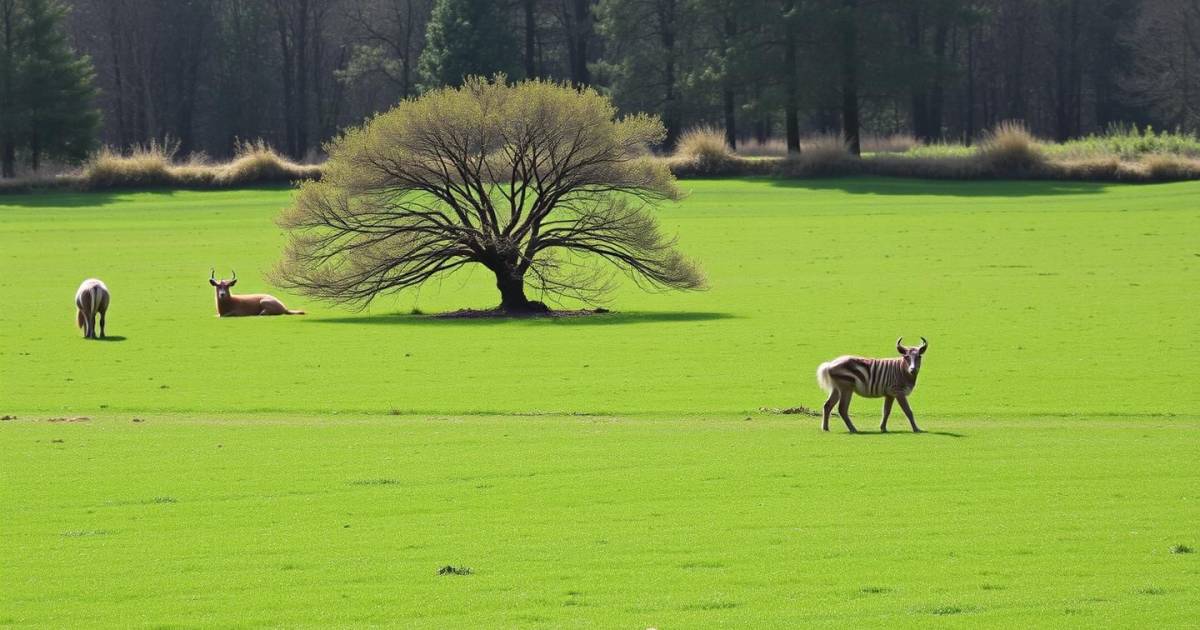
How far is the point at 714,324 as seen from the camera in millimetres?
39875

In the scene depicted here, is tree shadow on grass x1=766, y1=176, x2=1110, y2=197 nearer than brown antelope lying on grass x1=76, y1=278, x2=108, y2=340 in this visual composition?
No

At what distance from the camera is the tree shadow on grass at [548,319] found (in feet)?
135

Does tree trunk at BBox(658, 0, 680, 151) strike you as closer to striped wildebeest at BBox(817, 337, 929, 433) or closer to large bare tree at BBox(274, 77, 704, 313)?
large bare tree at BBox(274, 77, 704, 313)

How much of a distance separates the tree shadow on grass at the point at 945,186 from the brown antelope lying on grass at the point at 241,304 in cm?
3677

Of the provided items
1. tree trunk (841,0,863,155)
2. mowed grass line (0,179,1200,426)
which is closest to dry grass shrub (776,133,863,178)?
tree trunk (841,0,863,155)

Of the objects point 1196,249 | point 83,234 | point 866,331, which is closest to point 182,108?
point 83,234

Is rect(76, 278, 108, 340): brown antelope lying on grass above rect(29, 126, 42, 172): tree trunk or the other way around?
the other way around

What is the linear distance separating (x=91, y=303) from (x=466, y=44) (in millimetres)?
57497

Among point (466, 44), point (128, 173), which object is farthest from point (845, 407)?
point (466, 44)

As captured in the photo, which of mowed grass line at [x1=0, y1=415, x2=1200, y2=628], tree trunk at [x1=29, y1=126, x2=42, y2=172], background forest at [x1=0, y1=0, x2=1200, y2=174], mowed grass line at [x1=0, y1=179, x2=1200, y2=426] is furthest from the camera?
tree trunk at [x1=29, y1=126, x2=42, y2=172]

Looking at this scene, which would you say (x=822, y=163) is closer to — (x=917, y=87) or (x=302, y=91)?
(x=917, y=87)

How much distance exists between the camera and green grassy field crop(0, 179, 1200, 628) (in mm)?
13828

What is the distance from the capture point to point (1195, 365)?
3138 centimetres

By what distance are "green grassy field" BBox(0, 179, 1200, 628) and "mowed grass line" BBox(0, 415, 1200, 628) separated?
0.20ft
